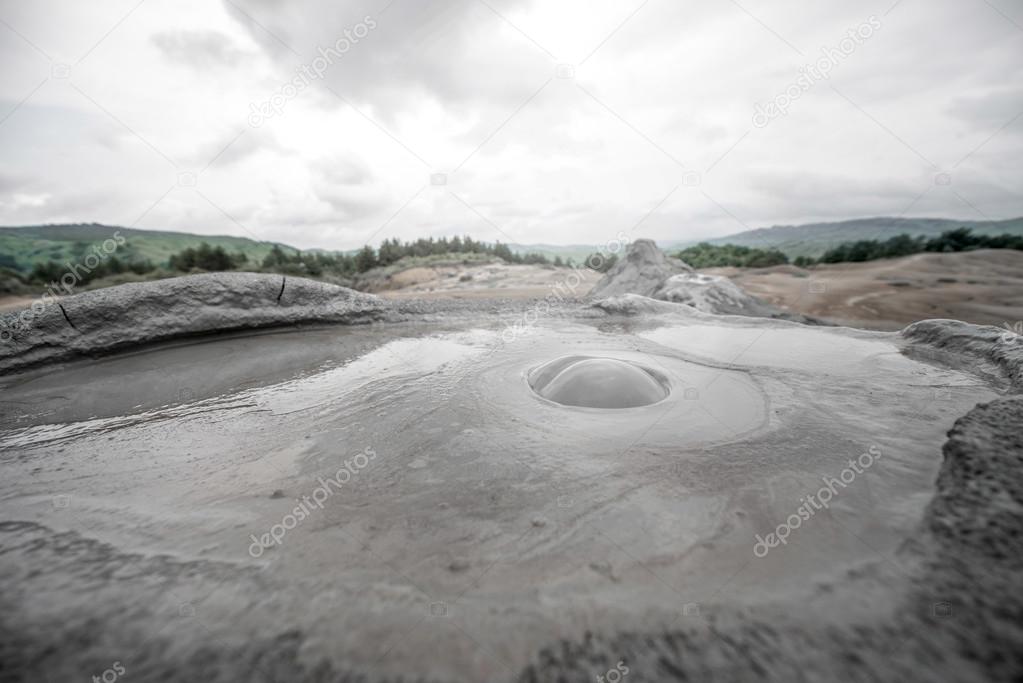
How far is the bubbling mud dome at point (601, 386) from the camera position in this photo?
3721 mm

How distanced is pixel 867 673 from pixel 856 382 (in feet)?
12.1

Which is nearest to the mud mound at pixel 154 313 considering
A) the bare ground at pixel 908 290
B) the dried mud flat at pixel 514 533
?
the dried mud flat at pixel 514 533

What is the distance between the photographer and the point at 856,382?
396 centimetres

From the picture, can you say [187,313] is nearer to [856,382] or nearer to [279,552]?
[279,552]

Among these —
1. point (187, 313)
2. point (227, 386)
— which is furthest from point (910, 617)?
point (187, 313)

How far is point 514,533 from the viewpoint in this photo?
1.93 meters

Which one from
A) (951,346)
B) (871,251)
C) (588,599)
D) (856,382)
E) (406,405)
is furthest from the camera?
(871,251)

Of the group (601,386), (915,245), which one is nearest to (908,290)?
(915,245)

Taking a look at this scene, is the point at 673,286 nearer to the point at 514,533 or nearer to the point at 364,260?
the point at 514,533

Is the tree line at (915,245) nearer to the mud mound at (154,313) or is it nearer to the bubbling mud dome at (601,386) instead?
the bubbling mud dome at (601,386)

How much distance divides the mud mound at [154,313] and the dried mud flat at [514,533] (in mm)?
1161

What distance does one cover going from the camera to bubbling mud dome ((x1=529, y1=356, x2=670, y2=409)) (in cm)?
372

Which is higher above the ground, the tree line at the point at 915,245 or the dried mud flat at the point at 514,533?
the tree line at the point at 915,245

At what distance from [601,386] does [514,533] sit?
2.18 meters
